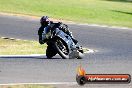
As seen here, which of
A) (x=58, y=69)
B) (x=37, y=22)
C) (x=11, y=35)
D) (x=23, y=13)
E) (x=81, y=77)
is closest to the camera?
(x=81, y=77)

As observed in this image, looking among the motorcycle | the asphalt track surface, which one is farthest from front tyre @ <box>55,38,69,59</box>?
the asphalt track surface

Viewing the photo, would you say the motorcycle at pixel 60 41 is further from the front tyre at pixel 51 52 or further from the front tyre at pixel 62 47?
the front tyre at pixel 51 52

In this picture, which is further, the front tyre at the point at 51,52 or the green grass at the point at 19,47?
the green grass at the point at 19,47

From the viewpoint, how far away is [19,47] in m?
23.5

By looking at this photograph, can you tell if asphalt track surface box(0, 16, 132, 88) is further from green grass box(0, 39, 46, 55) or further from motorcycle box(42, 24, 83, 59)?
green grass box(0, 39, 46, 55)

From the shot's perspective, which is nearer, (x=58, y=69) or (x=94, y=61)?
(x=58, y=69)

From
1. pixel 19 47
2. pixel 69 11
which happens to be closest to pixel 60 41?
pixel 19 47

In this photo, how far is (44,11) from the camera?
41969 mm

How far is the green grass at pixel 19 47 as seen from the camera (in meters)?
21.6

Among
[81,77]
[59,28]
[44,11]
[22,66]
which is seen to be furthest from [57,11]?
[81,77]

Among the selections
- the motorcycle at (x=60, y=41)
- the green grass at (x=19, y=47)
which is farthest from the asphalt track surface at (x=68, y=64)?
the green grass at (x=19, y=47)

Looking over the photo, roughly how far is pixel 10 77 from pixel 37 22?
867 inches

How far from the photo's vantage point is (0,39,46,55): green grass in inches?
849

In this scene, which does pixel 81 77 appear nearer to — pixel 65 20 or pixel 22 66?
pixel 22 66
